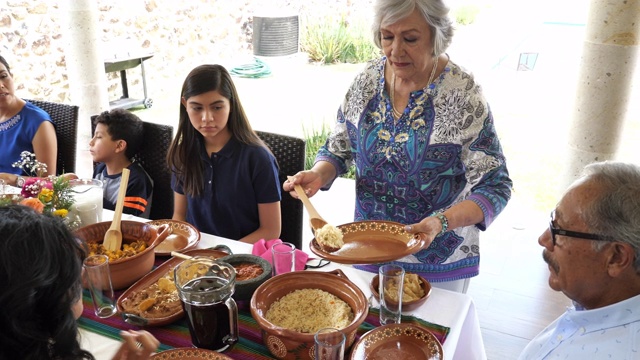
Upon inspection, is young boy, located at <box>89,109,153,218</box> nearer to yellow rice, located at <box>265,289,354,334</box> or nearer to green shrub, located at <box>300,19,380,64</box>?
yellow rice, located at <box>265,289,354,334</box>

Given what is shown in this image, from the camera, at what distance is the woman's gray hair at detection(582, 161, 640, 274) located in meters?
1.12

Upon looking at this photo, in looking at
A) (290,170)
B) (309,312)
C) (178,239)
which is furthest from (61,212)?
(290,170)

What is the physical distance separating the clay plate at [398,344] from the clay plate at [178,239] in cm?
82

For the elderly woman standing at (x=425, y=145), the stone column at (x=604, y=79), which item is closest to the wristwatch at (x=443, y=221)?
the elderly woman standing at (x=425, y=145)

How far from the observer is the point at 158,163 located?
2.74m

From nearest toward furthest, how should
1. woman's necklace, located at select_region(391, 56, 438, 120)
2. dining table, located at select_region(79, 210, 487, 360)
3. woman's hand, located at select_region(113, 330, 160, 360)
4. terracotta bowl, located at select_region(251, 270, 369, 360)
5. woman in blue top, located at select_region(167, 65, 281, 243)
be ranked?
woman's hand, located at select_region(113, 330, 160, 360), terracotta bowl, located at select_region(251, 270, 369, 360), dining table, located at select_region(79, 210, 487, 360), woman's necklace, located at select_region(391, 56, 438, 120), woman in blue top, located at select_region(167, 65, 281, 243)

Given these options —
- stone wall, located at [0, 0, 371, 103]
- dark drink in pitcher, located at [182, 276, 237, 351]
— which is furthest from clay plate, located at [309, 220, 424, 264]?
stone wall, located at [0, 0, 371, 103]

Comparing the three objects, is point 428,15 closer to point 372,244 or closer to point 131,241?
point 372,244

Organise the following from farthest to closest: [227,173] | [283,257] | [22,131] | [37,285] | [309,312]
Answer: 1. [22,131]
2. [227,173]
3. [283,257]
4. [309,312]
5. [37,285]

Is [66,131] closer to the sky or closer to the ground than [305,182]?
closer to the ground

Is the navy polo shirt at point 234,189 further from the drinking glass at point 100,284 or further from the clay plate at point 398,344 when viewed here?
the clay plate at point 398,344

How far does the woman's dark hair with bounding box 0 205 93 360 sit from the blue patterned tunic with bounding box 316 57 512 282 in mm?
1190

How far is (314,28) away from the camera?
29.0 ft

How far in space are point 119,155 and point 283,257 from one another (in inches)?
57.2
